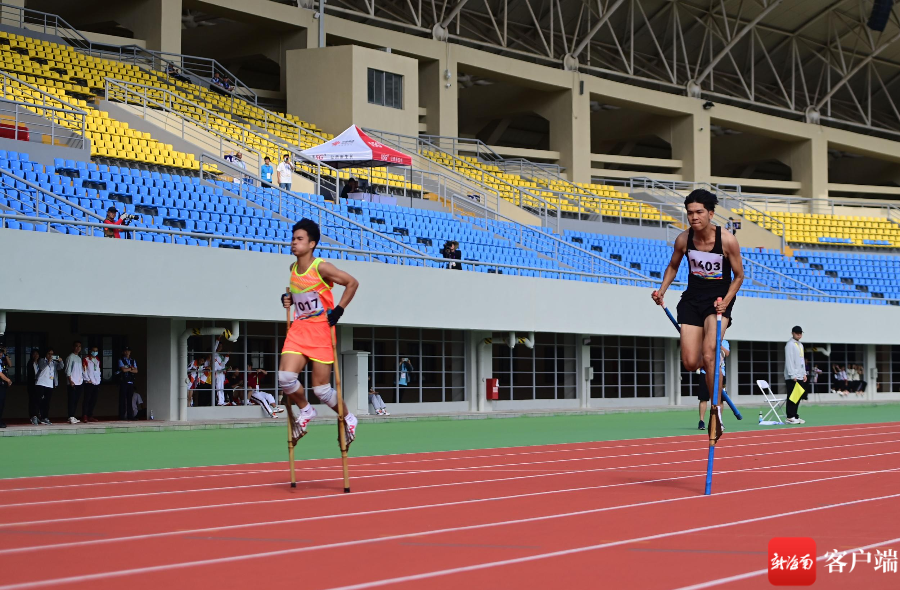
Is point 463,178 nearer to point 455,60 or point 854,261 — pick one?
point 455,60

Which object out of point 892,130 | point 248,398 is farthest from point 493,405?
point 892,130

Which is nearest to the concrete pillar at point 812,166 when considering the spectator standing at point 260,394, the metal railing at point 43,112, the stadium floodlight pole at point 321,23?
the stadium floodlight pole at point 321,23

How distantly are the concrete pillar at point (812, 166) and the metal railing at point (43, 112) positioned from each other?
35.2 meters

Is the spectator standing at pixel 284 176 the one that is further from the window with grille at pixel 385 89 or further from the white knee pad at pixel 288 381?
the white knee pad at pixel 288 381

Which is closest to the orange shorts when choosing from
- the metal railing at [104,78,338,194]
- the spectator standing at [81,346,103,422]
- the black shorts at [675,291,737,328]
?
the black shorts at [675,291,737,328]

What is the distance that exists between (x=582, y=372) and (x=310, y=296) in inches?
788

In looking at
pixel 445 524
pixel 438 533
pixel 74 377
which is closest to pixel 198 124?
pixel 74 377

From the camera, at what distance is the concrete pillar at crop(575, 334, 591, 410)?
2778cm

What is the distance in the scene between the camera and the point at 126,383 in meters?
19.6

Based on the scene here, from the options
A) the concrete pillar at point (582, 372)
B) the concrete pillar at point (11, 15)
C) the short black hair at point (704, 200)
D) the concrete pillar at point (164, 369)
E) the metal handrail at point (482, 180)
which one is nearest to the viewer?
the short black hair at point (704, 200)

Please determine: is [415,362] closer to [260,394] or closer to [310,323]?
[260,394]

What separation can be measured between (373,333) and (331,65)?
1667cm

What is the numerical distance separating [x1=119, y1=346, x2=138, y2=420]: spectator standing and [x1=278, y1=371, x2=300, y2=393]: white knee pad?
11702mm

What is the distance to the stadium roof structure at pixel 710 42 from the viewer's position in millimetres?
44875
